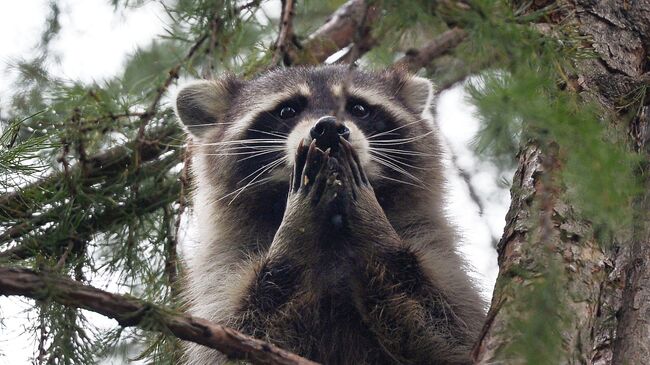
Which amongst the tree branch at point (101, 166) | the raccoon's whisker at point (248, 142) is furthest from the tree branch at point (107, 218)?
the raccoon's whisker at point (248, 142)

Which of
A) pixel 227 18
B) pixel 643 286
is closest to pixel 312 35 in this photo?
pixel 227 18

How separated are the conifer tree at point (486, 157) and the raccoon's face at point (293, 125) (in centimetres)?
15

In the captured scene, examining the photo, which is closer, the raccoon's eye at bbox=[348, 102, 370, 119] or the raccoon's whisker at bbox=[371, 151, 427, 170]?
the raccoon's whisker at bbox=[371, 151, 427, 170]

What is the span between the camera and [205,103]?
4.61 metres

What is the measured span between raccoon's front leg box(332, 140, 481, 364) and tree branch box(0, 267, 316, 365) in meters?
1.02

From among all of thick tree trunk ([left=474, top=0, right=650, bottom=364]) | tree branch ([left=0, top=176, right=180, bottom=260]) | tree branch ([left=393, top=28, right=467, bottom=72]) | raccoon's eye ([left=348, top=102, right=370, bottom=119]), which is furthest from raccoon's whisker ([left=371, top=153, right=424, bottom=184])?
tree branch ([left=393, top=28, right=467, bottom=72])

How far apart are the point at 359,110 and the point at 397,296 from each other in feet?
3.77

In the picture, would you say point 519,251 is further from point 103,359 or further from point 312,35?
point 312,35

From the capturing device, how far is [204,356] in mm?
3787

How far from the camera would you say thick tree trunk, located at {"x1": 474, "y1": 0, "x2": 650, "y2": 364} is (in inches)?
97.3

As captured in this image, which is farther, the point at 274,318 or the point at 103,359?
the point at 274,318

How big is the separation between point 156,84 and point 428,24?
186 cm

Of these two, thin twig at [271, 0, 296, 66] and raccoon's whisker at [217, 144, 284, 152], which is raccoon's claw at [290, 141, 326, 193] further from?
thin twig at [271, 0, 296, 66]

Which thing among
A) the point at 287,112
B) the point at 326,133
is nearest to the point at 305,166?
the point at 326,133
